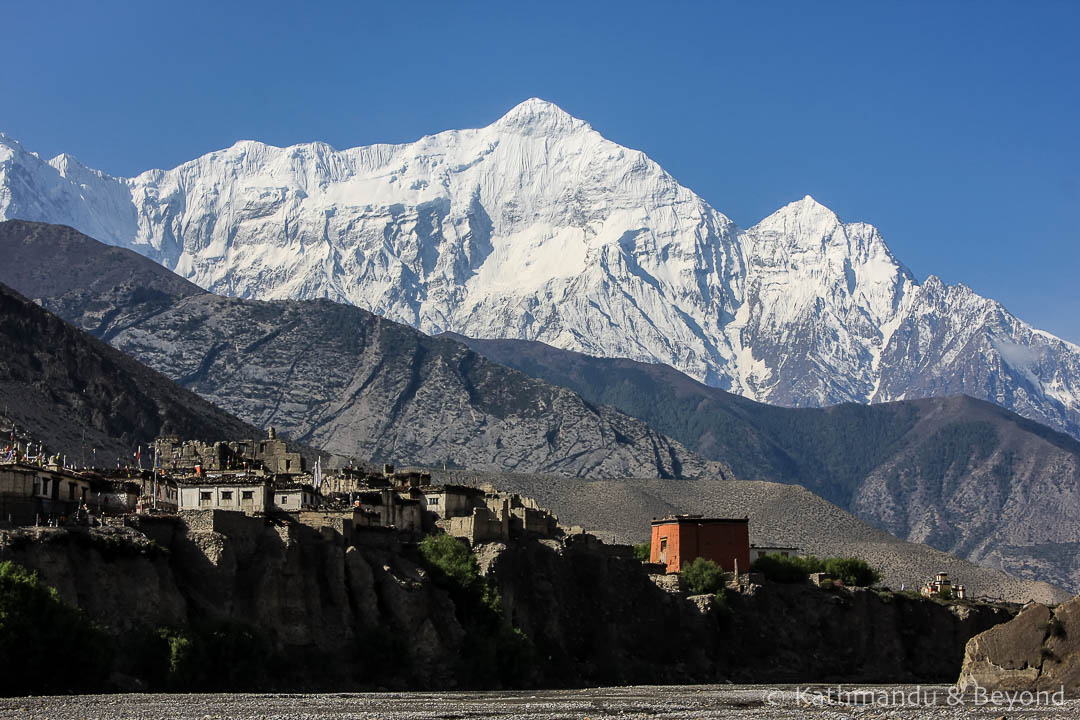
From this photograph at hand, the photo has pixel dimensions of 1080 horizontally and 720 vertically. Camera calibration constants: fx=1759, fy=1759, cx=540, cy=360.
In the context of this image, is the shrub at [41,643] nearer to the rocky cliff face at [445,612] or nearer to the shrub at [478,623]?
the rocky cliff face at [445,612]

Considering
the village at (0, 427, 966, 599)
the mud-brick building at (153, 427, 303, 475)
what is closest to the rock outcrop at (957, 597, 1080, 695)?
the village at (0, 427, 966, 599)

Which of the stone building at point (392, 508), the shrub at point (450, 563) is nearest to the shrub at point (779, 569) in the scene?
the stone building at point (392, 508)

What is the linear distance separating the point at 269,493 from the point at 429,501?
72.7 ft

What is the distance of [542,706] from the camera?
92125mm

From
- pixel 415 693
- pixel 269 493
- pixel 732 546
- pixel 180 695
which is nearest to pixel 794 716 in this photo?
pixel 415 693

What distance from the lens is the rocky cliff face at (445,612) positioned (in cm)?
9212

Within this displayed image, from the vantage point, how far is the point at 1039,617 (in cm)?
8288

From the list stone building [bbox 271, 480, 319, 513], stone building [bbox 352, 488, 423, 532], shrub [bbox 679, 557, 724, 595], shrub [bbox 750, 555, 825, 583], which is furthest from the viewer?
shrub [bbox 750, 555, 825, 583]

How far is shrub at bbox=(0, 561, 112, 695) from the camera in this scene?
8194cm

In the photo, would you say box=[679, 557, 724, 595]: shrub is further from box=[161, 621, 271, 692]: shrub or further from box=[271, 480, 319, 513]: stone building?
box=[161, 621, 271, 692]: shrub

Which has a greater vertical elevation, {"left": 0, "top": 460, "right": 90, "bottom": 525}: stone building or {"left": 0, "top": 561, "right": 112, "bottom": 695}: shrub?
{"left": 0, "top": 460, "right": 90, "bottom": 525}: stone building

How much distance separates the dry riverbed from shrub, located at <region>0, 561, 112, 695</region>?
243cm

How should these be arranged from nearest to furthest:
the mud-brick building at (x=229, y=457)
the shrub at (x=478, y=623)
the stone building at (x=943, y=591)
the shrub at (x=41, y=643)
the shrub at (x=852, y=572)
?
the shrub at (x=41, y=643) < the shrub at (x=478, y=623) < the mud-brick building at (x=229, y=457) < the shrub at (x=852, y=572) < the stone building at (x=943, y=591)

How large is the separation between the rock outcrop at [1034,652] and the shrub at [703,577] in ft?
183
